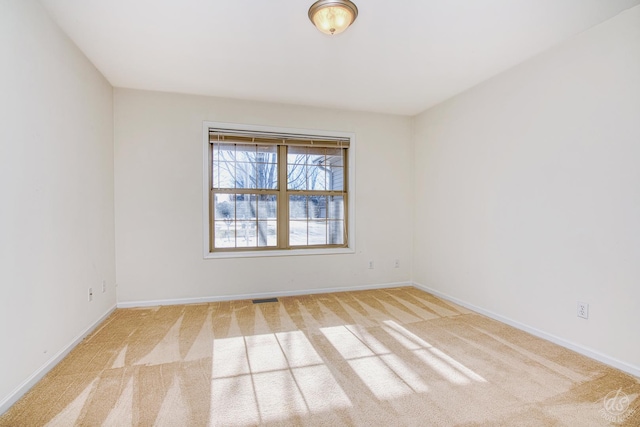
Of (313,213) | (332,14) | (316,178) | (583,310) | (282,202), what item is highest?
(332,14)

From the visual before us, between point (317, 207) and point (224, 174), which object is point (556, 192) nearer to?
point (317, 207)

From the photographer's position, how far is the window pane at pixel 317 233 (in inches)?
166

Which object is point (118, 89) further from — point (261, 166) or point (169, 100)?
point (261, 166)

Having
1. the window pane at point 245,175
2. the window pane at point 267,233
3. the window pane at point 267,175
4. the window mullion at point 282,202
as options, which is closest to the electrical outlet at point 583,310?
the window mullion at point 282,202

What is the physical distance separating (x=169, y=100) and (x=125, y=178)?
1.04 m

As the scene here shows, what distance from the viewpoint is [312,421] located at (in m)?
1.62

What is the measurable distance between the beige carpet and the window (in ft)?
3.93

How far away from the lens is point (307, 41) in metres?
2.46

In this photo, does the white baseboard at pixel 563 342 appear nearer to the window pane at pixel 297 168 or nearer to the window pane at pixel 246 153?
the window pane at pixel 297 168

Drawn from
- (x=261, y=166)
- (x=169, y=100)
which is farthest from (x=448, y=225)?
(x=169, y=100)

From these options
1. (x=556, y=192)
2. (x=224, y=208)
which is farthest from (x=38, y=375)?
(x=556, y=192)

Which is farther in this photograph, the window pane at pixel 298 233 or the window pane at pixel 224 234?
the window pane at pixel 298 233

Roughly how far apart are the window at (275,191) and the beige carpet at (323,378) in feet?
3.93

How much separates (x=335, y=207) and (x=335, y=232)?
0.36m
